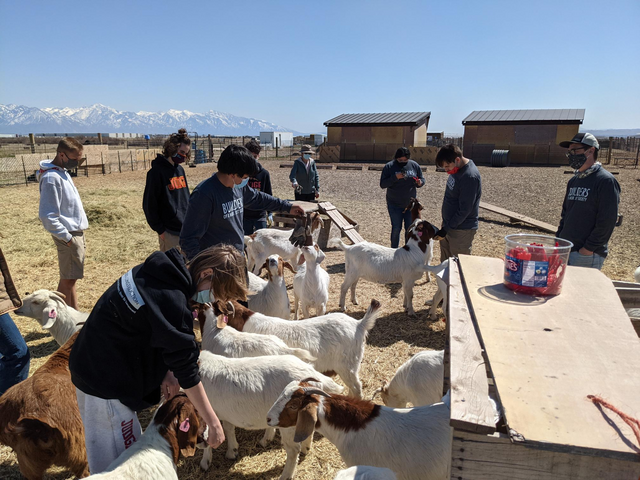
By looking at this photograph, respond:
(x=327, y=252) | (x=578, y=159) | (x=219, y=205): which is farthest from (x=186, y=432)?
(x=327, y=252)

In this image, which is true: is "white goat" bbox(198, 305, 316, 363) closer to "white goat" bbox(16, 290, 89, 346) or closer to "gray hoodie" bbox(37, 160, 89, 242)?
"white goat" bbox(16, 290, 89, 346)

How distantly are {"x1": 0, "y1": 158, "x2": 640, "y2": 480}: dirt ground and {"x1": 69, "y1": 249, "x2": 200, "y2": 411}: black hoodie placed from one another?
1557 millimetres

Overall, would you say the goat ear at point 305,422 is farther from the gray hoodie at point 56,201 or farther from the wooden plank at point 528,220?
the wooden plank at point 528,220

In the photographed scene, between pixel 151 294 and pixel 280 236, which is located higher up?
pixel 151 294

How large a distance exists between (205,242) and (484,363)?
9.46 ft

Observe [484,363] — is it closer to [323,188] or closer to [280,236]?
[280,236]

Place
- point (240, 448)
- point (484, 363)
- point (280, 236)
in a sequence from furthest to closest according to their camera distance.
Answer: point (280, 236) → point (240, 448) → point (484, 363)

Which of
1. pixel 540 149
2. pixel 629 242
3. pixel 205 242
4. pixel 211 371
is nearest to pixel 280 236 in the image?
pixel 205 242

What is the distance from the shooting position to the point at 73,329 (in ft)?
15.3

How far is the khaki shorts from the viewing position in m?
5.01

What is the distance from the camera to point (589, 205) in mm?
4281

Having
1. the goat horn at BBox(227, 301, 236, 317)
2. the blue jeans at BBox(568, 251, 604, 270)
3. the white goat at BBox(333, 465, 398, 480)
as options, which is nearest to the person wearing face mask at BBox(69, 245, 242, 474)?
the white goat at BBox(333, 465, 398, 480)

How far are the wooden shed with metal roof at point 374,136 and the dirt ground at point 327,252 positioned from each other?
508 inches

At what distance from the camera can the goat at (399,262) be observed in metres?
6.30
